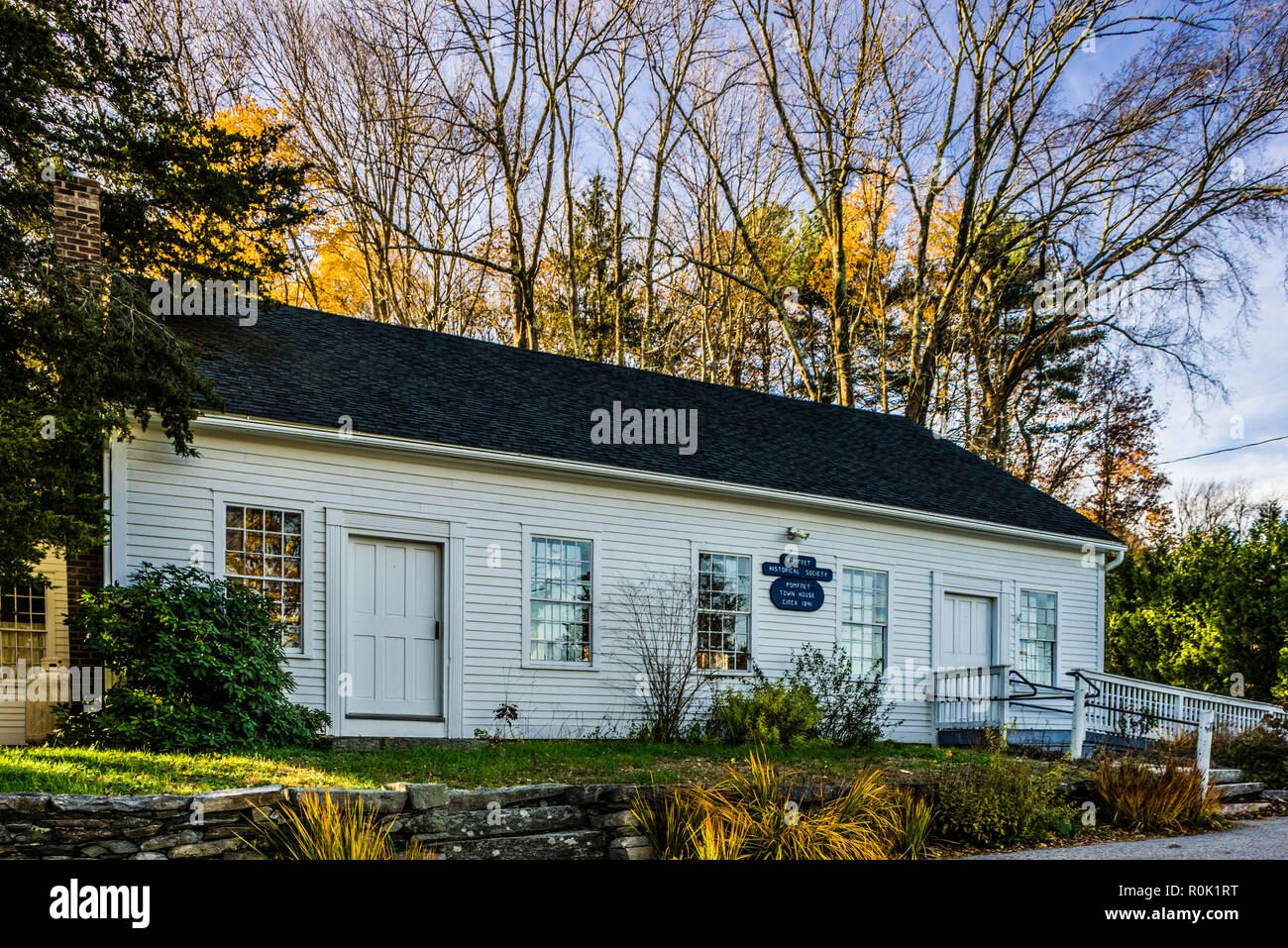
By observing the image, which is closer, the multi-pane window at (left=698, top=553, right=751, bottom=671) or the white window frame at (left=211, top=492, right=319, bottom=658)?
the white window frame at (left=211, top=492, right=319, bottom=658)

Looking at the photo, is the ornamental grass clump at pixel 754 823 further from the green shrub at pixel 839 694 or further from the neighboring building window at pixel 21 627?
the neighboring building window at pixel 21 627

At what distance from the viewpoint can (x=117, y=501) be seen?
985cm

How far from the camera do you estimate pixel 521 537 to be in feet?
40.5

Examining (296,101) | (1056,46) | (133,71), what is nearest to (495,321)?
(296,101)

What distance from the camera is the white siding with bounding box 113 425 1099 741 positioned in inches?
411

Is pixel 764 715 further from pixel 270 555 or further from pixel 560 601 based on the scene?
pixel 270 555

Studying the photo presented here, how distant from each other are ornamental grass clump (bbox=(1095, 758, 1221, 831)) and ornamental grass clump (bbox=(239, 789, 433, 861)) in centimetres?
635

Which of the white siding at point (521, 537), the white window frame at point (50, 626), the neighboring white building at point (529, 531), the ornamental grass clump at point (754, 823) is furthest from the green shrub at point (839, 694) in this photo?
the white window frame at point (50, 626)

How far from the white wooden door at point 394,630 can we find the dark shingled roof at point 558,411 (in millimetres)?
1338

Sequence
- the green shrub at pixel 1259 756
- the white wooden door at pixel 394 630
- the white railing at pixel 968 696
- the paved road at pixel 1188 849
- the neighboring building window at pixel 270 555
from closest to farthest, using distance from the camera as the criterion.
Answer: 1. the paved road at pixel 1188 849
2. the neighboring building window at pixel 270 555
3. the white wooden door at pixel 394 630
4. the green shrub at pixel 1259 756
5. the white railing at pixel 968 696

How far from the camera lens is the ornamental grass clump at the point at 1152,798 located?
9062mm

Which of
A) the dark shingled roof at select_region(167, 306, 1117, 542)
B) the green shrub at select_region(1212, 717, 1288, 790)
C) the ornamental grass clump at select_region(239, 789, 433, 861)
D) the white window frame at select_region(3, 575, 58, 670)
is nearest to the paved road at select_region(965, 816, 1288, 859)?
the green shrub at select_region(1212, 717, 1288, 790)

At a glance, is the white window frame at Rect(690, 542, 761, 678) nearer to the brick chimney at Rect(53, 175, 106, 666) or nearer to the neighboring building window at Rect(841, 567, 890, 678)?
the neighboring building window at Rect(841, 567, 890, 678)

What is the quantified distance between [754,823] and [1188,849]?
3517mm
